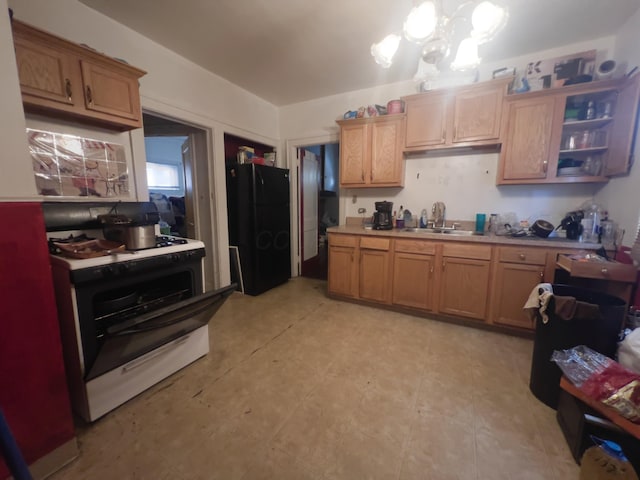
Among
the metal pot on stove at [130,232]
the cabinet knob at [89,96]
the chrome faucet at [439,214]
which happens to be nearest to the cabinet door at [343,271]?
the chrome faucet at [439,214]

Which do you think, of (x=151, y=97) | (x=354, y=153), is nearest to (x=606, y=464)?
(x=354, y=153)

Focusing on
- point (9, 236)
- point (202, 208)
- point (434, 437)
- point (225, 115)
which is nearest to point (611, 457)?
point (434, 437)

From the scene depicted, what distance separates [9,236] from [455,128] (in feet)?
10.4

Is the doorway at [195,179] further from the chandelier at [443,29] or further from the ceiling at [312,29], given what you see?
the chandelier at [443,29]

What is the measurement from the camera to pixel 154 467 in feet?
3.87

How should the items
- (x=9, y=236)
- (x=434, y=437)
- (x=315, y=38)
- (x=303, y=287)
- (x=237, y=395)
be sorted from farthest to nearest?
(x=303, y=287) → (x=315, y=38) → (x=237, y=395) → (x=434, y=437) → (x=9, y=236)

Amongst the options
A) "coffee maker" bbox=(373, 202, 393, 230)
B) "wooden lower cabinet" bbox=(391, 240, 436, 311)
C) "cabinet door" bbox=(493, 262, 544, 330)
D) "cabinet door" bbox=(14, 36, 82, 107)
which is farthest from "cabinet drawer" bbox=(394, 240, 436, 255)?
"cabinet door" bbox=(14, 36, 82, 107)

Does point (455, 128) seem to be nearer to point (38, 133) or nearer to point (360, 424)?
point (360, 424)

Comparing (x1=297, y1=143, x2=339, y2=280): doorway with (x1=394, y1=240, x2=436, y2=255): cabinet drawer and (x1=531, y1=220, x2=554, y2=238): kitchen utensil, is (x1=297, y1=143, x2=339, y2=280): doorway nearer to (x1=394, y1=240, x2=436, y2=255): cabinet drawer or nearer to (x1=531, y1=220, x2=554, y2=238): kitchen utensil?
(x1=394, y1=240, x2=436, y2=255): cabinet drawer

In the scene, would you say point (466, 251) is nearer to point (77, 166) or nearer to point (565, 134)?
point (565, 134)

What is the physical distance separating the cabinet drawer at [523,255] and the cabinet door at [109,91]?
314cm

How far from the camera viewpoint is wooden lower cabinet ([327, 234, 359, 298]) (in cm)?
294

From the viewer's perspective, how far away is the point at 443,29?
140 centimetres

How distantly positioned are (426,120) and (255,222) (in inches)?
86.4
